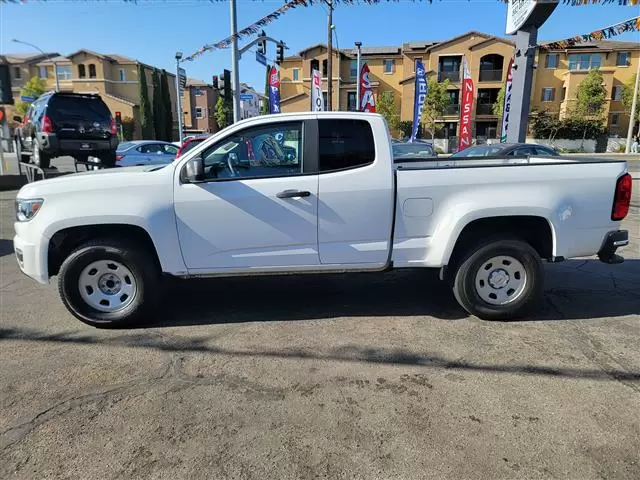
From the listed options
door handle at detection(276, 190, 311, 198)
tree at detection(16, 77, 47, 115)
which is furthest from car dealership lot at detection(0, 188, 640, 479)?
tree at detection(16, 77, 47, 115)

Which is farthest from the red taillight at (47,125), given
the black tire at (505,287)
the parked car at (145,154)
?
the black tire at (505,287)

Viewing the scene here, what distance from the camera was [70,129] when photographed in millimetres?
12688

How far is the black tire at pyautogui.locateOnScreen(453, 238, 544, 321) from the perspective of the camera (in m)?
4.51

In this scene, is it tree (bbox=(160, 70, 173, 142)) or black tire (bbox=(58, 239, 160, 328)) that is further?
tree (bbox=(160, 70, 173, 142))

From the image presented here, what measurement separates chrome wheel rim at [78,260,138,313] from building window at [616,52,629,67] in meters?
55.9

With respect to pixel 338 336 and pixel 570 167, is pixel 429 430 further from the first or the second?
pixel 570 167

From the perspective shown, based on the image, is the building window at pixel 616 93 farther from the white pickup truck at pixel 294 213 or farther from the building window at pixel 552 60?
the white pickup truck at pixel 294 213

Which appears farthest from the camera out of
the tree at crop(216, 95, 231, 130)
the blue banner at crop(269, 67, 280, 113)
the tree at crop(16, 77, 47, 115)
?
the tree at crop(216, 95, 231, 130)

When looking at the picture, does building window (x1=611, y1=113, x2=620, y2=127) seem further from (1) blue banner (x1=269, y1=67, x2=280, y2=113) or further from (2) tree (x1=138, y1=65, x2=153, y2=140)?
(2) tree (x1=138, y1=65, x2=153, y2=140)

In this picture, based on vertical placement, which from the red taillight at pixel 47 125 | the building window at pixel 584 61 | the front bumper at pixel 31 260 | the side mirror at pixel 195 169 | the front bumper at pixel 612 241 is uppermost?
the building window at pixel 584 61

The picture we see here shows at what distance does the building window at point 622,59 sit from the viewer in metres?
46.7

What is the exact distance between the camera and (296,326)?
178 inches

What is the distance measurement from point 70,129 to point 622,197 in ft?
42.5

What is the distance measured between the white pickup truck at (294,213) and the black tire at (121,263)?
0.03 ft
